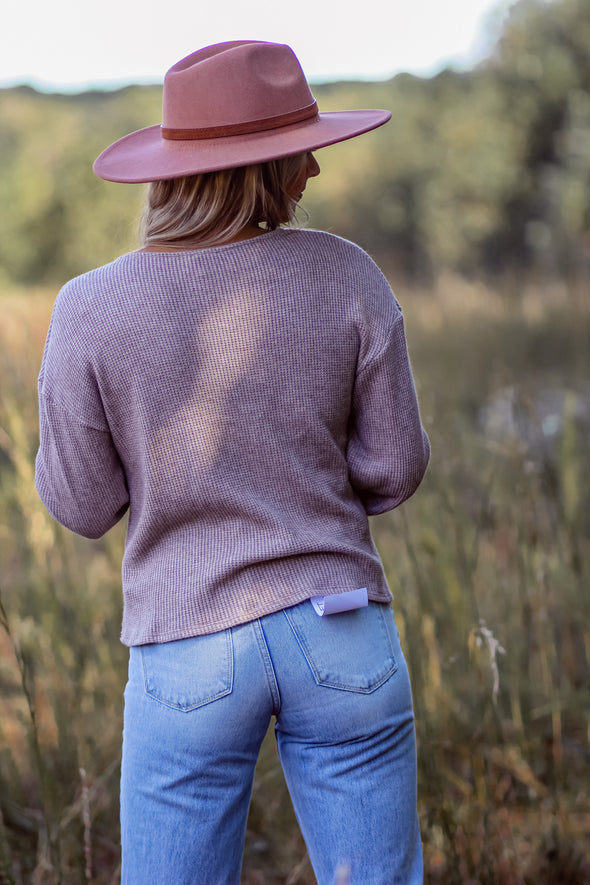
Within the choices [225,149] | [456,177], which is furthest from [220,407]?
[456,177]

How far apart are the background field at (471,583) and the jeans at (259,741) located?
9.3 inches

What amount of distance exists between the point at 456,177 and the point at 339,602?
1843 cm

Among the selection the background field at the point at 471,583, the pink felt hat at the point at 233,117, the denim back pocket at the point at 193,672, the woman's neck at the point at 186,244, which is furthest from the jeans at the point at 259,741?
the pink felt hat at the point at 233,117

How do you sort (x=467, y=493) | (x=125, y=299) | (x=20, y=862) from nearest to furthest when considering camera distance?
(x=125, y=299), (x=20, y=862), (x=467, y=493)

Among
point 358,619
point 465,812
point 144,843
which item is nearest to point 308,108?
point 358,619

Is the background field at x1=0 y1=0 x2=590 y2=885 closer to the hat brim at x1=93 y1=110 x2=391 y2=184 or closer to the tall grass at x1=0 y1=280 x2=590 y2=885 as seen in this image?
the tall grass at x1=0 y1=280 x2=590 y2=885

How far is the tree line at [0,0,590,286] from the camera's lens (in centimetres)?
1501

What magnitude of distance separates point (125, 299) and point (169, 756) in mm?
551

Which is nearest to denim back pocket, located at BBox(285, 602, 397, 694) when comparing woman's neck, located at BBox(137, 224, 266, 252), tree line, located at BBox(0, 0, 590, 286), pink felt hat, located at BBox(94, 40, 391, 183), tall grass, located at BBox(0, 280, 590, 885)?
tall grass, located at BBox(0, 280, 590, 885)

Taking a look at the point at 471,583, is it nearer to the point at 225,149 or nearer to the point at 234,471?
the point at 234,471

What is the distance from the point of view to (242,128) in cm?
114

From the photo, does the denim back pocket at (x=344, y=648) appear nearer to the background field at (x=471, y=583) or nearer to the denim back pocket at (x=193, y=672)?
the denim back pocket at (x=193, y=672)

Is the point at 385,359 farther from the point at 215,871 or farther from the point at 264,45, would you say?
the point at 215,871

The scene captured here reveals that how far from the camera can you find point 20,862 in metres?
1.91
